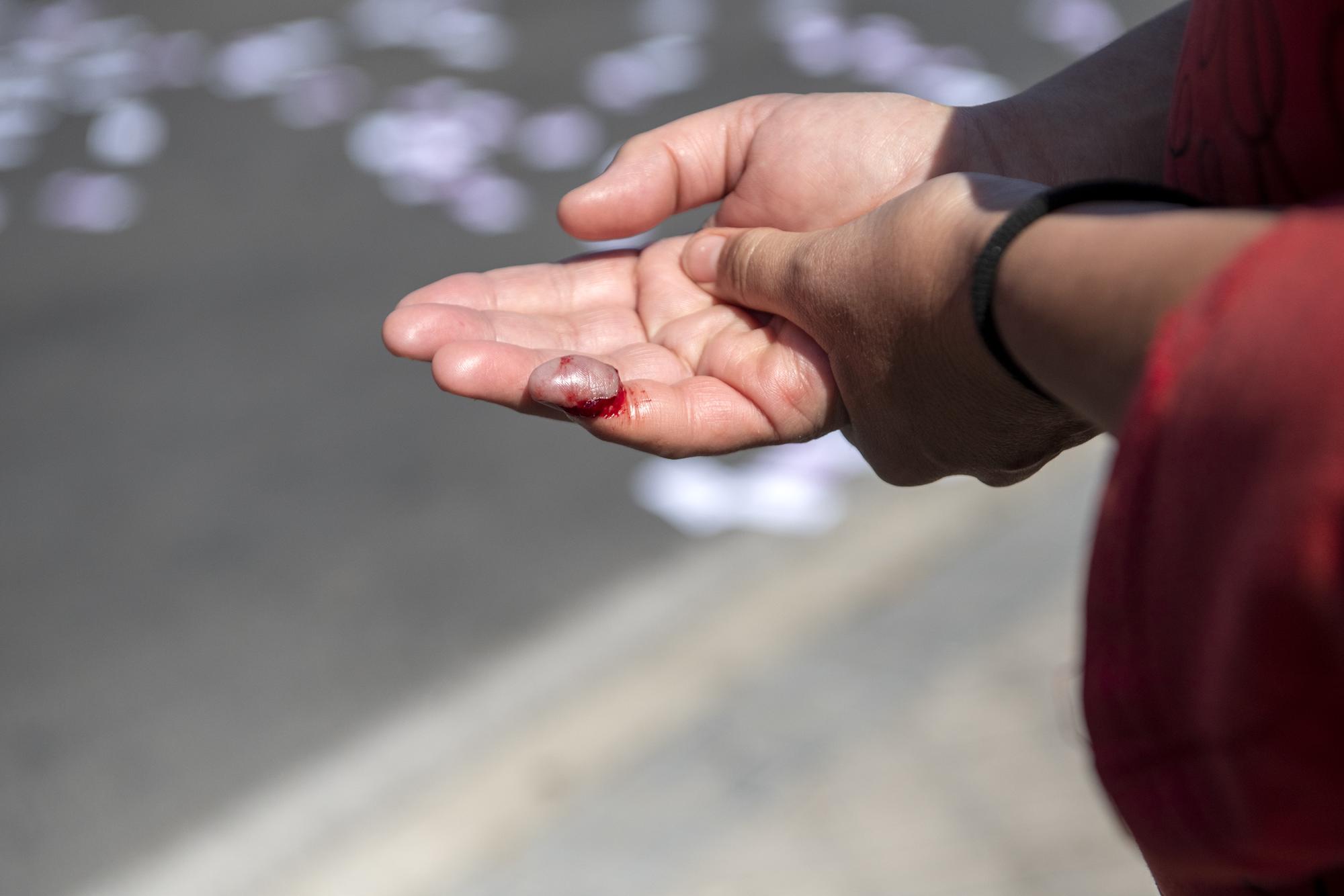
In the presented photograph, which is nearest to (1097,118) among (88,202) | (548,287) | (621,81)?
(548,287)

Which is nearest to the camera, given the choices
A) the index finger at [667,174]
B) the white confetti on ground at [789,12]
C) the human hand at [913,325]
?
the human hand at [913,325]

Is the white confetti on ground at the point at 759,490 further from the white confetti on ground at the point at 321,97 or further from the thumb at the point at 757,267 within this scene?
the white confetti on ground at the point at 321,97

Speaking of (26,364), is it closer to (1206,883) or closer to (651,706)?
(651,706)

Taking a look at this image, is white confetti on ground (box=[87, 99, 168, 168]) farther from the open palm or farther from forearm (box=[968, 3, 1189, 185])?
forearm (box=[968, 3, 1189, 185])

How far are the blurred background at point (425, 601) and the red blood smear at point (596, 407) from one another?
538 millimetres

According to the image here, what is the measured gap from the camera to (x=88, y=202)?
2.50 m

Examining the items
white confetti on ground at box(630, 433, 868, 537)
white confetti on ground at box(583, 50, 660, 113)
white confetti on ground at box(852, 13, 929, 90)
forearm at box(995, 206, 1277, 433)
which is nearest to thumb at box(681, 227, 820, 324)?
forearm at box(995, 206, 1277, 433)

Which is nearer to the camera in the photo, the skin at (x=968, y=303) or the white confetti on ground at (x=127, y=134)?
the skin at (x=968, y=303)

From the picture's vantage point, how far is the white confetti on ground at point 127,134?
104 inches

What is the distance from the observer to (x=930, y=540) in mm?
1755

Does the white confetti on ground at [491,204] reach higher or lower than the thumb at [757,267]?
higher

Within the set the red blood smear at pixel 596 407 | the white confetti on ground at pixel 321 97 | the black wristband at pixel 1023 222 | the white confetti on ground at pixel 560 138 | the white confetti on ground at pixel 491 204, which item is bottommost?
the black wristband at pixel 1023 222

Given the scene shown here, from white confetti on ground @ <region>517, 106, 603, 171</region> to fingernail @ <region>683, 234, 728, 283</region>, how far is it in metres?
1.58

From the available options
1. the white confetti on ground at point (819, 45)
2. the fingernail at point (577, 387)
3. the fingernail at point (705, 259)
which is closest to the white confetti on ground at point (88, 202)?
the white confetti on ground at point (819, 45)
